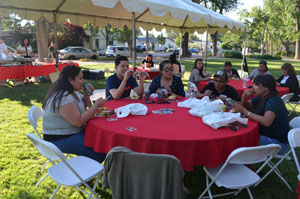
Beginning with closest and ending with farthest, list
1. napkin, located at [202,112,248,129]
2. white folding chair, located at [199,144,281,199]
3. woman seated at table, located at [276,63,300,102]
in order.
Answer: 1. white folding chair, located at [199,144,281,199]
2. napkin, located at [202,112,248,129]
3. woman seated at table, located at [276,63,300,102]

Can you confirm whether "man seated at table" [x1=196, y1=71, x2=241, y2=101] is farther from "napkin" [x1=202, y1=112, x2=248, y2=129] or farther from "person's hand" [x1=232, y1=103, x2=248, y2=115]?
"napkin" [x1=202, y1=112, x2=248, y2=129]

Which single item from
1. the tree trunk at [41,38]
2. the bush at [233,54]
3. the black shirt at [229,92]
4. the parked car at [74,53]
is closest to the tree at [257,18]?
the bush at [233,54]

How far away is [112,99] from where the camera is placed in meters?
3.99

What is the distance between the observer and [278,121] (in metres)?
2.88

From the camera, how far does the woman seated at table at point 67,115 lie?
2539mm

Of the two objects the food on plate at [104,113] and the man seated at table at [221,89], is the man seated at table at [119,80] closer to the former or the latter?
the food on plate at [104,113]

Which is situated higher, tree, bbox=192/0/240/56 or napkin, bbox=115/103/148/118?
tree, bbox=192/0/240/56

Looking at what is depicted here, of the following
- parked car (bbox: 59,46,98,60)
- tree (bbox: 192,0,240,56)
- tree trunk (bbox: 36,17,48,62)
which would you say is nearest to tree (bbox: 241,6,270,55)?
tree (bbox: 192,0,240,56)

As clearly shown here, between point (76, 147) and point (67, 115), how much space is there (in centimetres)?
46

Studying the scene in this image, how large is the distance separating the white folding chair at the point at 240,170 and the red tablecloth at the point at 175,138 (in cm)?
17

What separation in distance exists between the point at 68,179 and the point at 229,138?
5.39 ft

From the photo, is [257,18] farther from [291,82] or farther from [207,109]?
[207,109]

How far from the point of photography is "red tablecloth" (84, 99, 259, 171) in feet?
6.84

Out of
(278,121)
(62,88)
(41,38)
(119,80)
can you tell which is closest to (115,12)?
(119,80)
